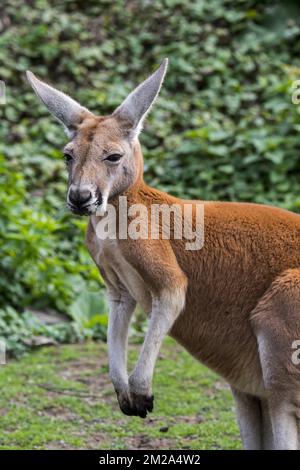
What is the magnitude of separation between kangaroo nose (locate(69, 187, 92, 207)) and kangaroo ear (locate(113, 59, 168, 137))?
0.53 meters

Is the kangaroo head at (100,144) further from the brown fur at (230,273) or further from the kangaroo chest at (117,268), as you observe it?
the kangaroo chest at (117,268)

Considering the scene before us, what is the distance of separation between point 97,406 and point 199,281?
7.11ft

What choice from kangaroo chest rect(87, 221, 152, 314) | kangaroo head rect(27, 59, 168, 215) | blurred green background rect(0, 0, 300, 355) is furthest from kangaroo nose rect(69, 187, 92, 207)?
blurred green background rect(0, 0, 300, 355)

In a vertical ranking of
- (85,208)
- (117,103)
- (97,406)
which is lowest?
(97,406)

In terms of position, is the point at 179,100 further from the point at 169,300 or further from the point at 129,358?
the point at 169,300

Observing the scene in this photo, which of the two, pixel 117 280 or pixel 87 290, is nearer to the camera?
pixel 117 280

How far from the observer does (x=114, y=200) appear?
4.84 m

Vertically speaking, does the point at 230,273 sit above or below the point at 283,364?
above

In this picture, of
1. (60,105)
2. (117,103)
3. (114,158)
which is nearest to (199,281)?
(114,158)

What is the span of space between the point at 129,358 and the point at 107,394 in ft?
2.24

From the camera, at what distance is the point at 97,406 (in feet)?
22.3

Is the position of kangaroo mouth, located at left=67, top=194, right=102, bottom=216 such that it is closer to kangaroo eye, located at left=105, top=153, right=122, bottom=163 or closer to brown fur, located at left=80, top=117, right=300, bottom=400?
kangaroo eye, located at left=105, top=153, right=122, bottom=163

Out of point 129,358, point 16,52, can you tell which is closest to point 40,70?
point 16,52

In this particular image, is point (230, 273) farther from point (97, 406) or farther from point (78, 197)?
point (97, 406)
